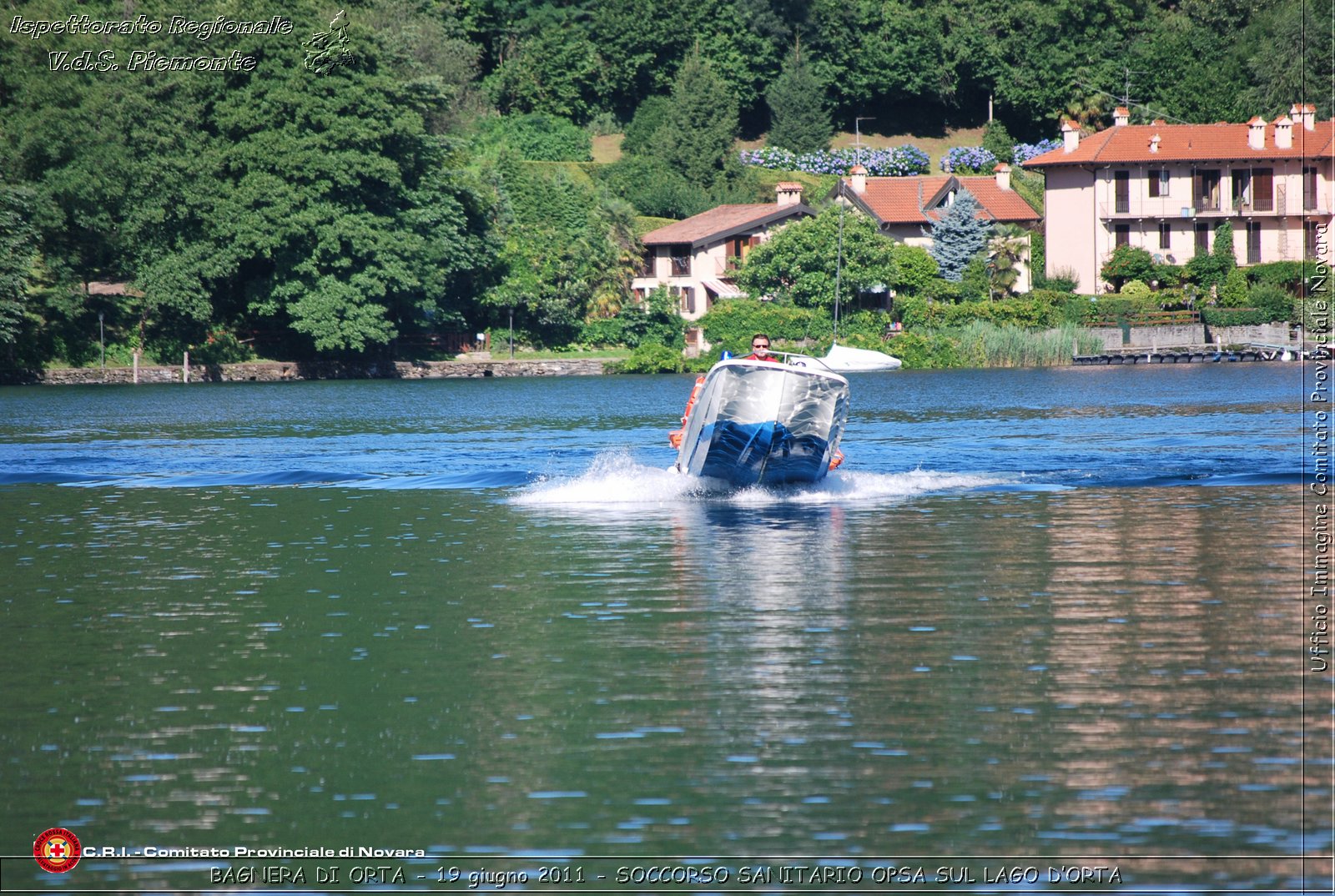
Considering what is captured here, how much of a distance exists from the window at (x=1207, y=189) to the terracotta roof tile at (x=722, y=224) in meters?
22.9

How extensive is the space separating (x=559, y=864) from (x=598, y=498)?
2132 cm

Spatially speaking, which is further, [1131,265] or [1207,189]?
[1207,189]

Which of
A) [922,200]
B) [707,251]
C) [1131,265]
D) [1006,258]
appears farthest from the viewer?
[922,200]

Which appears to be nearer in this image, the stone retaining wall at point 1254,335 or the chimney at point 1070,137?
the stone retaining wall at point 1254,335

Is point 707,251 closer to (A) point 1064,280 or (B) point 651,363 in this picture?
(B) point 651,363

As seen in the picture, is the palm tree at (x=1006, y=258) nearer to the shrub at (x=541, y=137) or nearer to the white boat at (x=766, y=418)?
the shrub at (x=541, y=137)

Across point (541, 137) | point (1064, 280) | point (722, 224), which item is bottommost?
point (1064, 280)

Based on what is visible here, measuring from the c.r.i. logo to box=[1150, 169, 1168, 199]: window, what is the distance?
93.7m

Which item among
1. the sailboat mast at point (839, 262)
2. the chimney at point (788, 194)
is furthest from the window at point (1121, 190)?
the chimney at point (788, 194)

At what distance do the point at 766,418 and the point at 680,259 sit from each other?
71.9m

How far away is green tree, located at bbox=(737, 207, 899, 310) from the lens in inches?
3561

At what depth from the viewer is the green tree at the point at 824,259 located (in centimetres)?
9044

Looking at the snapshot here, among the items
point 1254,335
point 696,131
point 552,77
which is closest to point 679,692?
point 1254,335

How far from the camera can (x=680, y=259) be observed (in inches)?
3922
